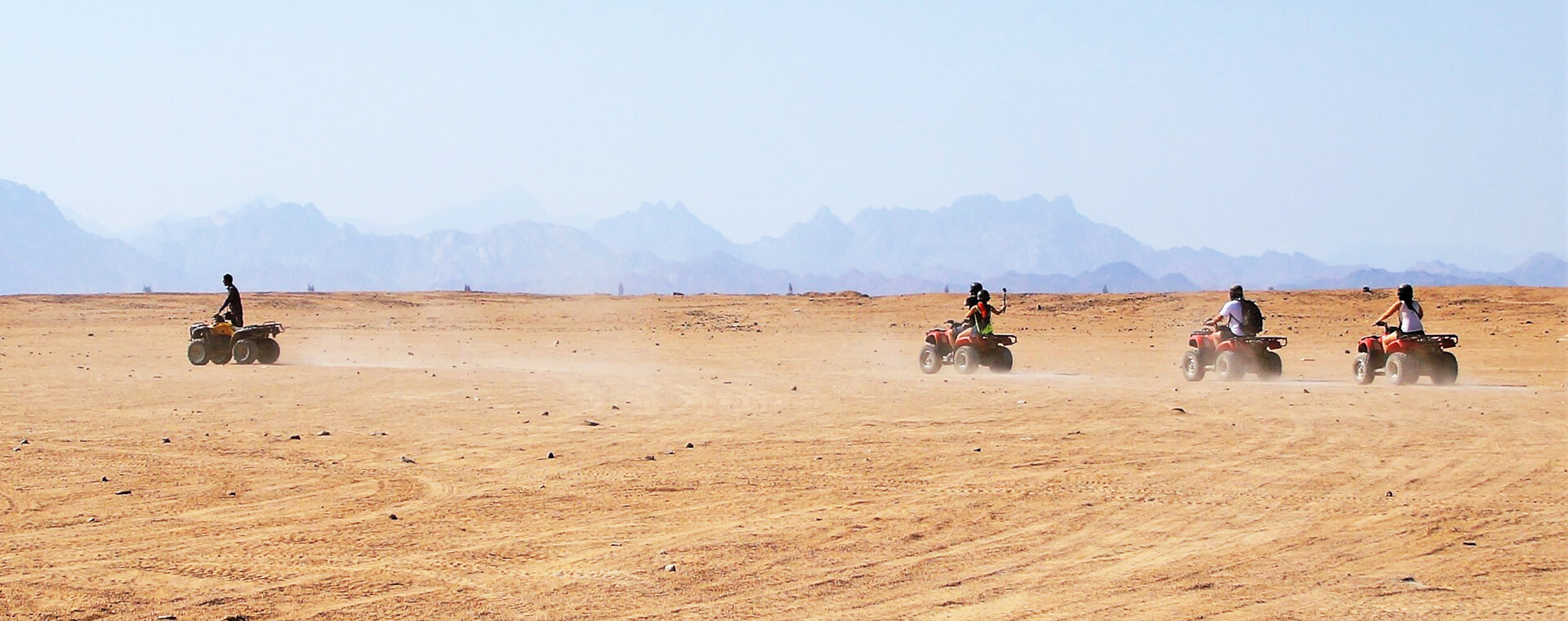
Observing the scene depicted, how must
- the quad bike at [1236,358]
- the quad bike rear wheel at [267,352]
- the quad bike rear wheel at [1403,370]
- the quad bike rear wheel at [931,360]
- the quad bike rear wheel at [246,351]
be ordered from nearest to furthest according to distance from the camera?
→ the quad bike rear wheel at [1403,370] → the quad bike at [1236,358] → the quad bike rear wheel at [931,360] → the quad bike rear wheel at [246,351] → the quad bike rear wheel at [267,352]

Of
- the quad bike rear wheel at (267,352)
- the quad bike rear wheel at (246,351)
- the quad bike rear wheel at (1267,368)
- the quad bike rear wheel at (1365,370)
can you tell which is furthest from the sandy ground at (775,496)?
the quad bike rear wheel at (267,352)

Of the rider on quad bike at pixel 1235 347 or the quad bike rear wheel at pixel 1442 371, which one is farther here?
the rider on quad bike at pixel 1235 347

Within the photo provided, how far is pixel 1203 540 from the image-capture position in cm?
933

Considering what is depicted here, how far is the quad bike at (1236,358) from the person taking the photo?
902 inches

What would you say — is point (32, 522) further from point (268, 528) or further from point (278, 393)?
point (278, 393)

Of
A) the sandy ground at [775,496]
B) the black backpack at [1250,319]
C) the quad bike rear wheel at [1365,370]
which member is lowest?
the sandy ground at [775,496]

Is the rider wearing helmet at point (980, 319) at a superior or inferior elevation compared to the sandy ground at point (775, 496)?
superior

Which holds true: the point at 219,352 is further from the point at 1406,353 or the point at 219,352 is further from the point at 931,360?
the point at 1406,353

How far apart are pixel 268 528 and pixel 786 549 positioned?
11.3ft

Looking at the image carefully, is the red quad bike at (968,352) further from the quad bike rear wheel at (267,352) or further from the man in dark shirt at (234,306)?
the man in dark shirt at (234,306)

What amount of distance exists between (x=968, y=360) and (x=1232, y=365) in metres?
4.34

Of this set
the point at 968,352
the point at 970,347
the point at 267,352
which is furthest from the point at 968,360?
the point at 267,352

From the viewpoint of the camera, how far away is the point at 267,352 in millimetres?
28203

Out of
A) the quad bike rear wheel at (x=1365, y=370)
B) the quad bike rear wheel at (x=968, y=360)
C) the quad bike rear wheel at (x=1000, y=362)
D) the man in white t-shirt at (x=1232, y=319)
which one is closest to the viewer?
the quad bike rear wheel at (x=1365, y=370)
